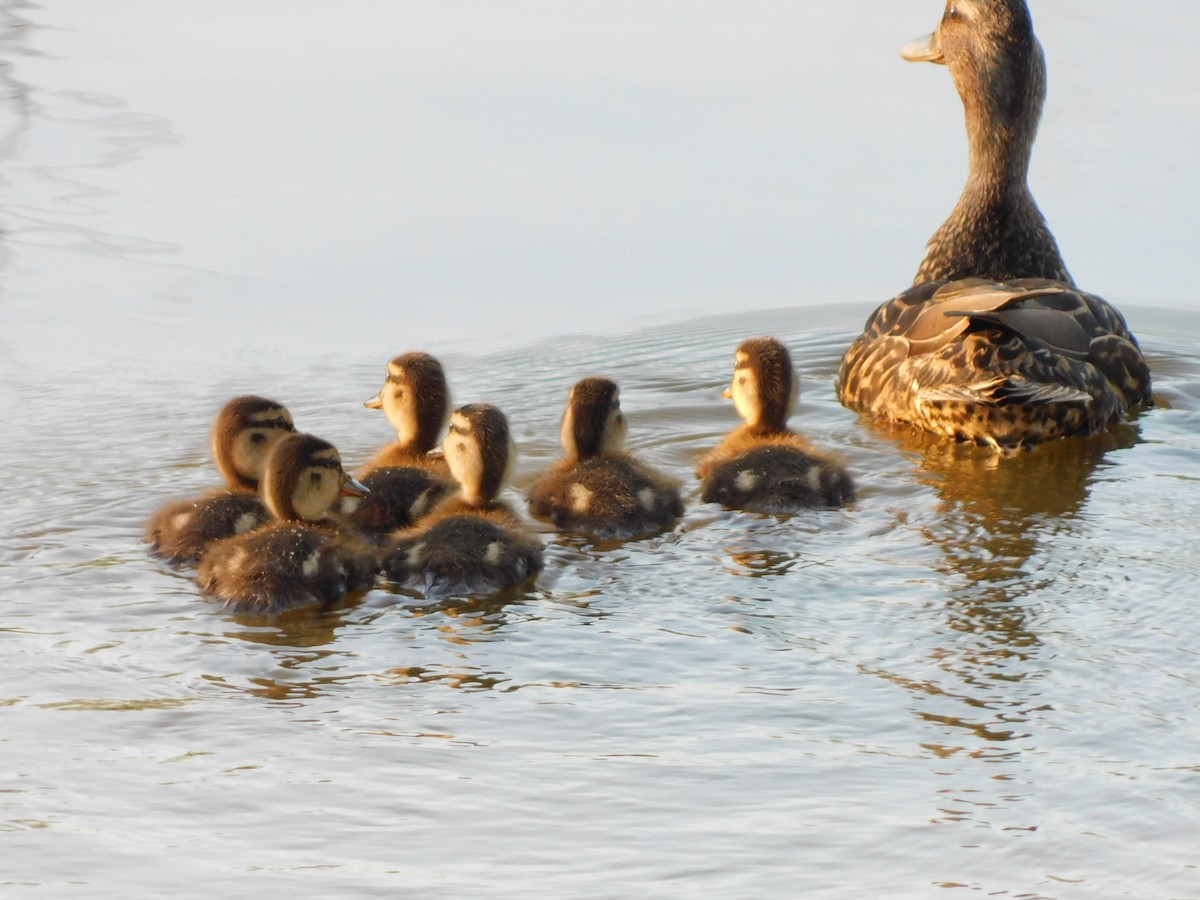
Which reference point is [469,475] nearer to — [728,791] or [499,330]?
[728,791]

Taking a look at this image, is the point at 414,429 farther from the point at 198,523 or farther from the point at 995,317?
the point at 995,317

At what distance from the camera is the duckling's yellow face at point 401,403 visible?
5316mm

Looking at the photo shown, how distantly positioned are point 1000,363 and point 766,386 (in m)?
0.70

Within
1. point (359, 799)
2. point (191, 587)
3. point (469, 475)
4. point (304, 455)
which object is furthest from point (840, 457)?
point (359, 799)

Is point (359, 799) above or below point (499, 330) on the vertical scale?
below

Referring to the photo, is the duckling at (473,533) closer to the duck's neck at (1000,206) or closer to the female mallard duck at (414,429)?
the female mallard duck at (414,429)

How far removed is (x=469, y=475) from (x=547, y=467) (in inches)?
31.7

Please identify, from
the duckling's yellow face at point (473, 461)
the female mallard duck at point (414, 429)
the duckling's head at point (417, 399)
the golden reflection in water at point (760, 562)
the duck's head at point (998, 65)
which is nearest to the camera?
the golden reflection in water at point (760, 562)

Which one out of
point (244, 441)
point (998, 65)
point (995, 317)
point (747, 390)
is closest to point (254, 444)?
point (244, 441)

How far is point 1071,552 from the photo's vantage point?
179 inches

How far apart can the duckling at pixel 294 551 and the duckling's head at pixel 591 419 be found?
28.0 inches

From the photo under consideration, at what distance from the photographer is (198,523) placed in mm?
4547

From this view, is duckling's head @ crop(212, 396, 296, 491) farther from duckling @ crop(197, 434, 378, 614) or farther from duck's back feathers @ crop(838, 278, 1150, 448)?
duck's back feathers @ crop(838, 278, 1150, 448)

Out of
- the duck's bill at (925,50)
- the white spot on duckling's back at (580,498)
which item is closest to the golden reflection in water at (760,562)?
the white spot on duckling's back at (580,498)
